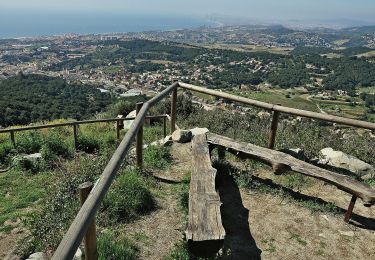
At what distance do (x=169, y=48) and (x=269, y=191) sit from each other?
140 meters

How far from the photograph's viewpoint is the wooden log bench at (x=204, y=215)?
126 inches

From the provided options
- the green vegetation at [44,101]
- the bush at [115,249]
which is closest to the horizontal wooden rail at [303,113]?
the bush at [115,249]

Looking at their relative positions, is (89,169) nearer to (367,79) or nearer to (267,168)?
(267,168)

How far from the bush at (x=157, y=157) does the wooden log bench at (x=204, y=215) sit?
145cm

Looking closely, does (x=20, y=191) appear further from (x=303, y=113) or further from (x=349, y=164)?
(x=349, y=164)

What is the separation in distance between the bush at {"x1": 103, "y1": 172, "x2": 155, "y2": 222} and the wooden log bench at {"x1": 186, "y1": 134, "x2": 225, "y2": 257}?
31.8 inches

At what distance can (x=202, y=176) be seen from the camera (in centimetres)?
460

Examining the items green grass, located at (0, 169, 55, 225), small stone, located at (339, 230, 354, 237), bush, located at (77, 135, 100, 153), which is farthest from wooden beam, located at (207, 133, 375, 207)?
bush, located at (77, 135, 100, 153)

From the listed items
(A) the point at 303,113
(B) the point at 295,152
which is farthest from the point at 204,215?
(B) the point at 295,152

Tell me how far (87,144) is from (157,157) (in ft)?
9.62

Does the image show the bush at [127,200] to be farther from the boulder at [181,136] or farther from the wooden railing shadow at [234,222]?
the boulder at [181,136]

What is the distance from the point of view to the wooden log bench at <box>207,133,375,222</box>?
4.65 meters

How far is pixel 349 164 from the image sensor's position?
6715mm

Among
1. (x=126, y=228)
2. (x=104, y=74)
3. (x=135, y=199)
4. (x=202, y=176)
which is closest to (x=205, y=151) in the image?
(x=202, y=176)
